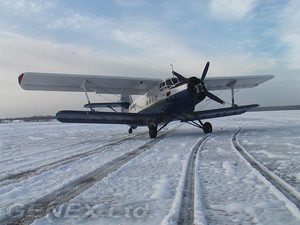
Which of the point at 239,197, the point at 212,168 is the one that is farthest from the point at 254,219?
the point at 212,168

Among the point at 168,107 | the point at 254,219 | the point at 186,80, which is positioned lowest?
the point at 254,219

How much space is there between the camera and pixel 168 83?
56.3 ft

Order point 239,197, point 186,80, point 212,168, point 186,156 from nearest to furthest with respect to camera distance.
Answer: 1. point 239,197
2. point 212,168
3. point 186,156
4. point 186,80

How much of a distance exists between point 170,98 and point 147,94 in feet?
8.54

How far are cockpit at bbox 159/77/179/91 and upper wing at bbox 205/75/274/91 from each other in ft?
13.2

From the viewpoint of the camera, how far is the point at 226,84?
22.4 meters

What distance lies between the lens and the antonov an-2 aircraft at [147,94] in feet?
51.8

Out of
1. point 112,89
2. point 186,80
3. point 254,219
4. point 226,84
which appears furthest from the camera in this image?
point 226,84

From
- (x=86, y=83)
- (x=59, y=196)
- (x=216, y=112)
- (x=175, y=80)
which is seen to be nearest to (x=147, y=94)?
(x=175, y=80)

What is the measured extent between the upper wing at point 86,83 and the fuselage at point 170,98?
1.22 meters

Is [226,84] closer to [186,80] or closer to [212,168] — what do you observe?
[186,80]

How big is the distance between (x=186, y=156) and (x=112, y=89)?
41.6 feet

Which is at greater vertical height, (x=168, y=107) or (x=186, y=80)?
(x=186, y=80)

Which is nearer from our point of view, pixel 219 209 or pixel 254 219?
pixel 254 219
